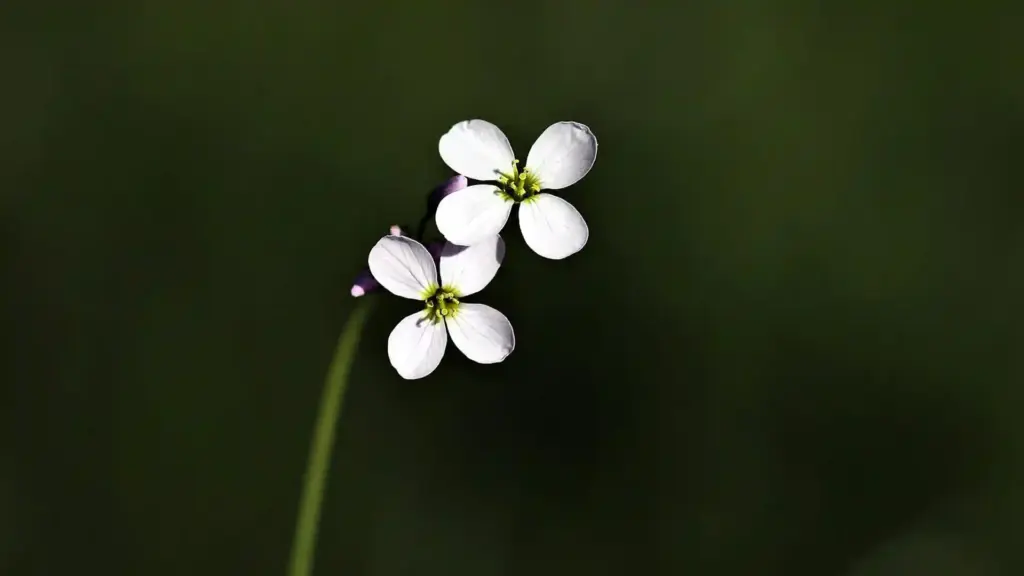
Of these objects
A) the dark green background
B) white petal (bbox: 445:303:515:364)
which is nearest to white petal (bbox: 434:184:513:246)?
white petal (bbox: 445:303:515:364)

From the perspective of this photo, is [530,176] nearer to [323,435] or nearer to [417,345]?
[417,345]

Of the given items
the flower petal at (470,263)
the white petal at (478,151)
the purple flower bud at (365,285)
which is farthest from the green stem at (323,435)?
the white petal at (478,151)

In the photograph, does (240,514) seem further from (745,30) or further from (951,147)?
(951,147)

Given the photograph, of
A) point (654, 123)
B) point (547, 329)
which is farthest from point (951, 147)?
point (547, 329)

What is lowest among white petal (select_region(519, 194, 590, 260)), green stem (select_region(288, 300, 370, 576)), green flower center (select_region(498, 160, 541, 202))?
green stem (select_region(288, 300, 370, 576))

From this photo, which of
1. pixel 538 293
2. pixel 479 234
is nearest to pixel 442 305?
pixel 479 234

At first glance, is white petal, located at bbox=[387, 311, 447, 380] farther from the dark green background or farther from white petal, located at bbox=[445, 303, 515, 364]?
the dark green background

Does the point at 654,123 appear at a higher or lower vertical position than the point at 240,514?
higher
